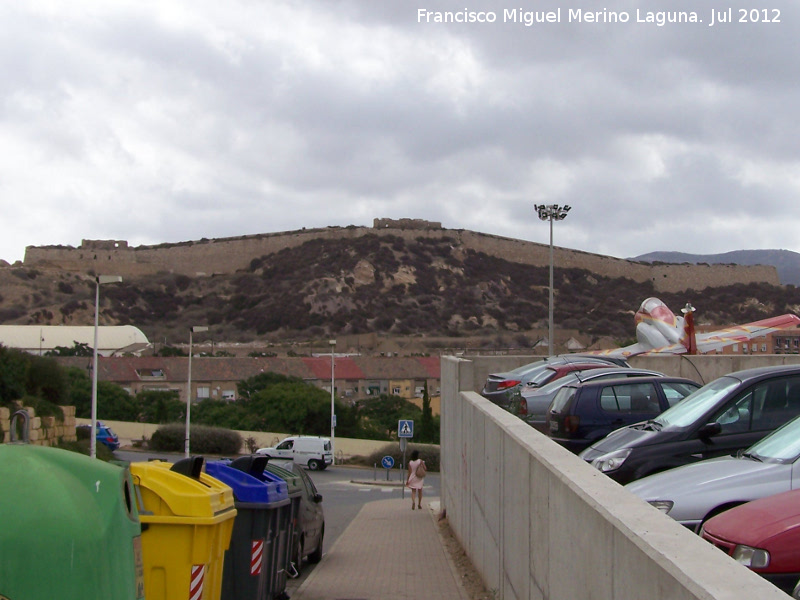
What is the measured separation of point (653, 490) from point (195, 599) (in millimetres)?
3557

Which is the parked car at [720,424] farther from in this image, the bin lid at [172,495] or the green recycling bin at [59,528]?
the green recycling bin at [59,528]

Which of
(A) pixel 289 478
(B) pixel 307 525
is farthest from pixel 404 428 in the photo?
(A) pixel 289 478

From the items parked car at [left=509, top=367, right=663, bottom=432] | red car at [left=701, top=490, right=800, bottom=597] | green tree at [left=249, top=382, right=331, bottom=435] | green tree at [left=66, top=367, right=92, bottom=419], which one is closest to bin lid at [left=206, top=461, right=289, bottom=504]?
red car at [left=701, top=490, right=800, bottom=597]

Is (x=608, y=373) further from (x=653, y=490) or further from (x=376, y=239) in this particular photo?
(x=376, y=239)

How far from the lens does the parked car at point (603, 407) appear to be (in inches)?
501

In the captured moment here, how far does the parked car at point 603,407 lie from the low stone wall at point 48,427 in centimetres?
1680

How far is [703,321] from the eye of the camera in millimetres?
96438

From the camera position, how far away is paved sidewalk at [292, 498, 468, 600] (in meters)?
12.2

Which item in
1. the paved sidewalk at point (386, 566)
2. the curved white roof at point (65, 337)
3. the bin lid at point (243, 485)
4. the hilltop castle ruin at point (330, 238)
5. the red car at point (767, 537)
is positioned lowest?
the paved sidewalk at point (386, 566)

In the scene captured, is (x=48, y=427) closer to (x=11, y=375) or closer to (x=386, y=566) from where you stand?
(x=11, y=375)

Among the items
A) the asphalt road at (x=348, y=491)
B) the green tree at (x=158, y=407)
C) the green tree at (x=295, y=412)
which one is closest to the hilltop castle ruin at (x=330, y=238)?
the green tree at (x=158, y=407)

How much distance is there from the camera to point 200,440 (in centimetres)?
4853

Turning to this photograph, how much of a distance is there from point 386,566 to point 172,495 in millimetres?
8203

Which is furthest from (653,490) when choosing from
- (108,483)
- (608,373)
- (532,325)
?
A: (532,325)
